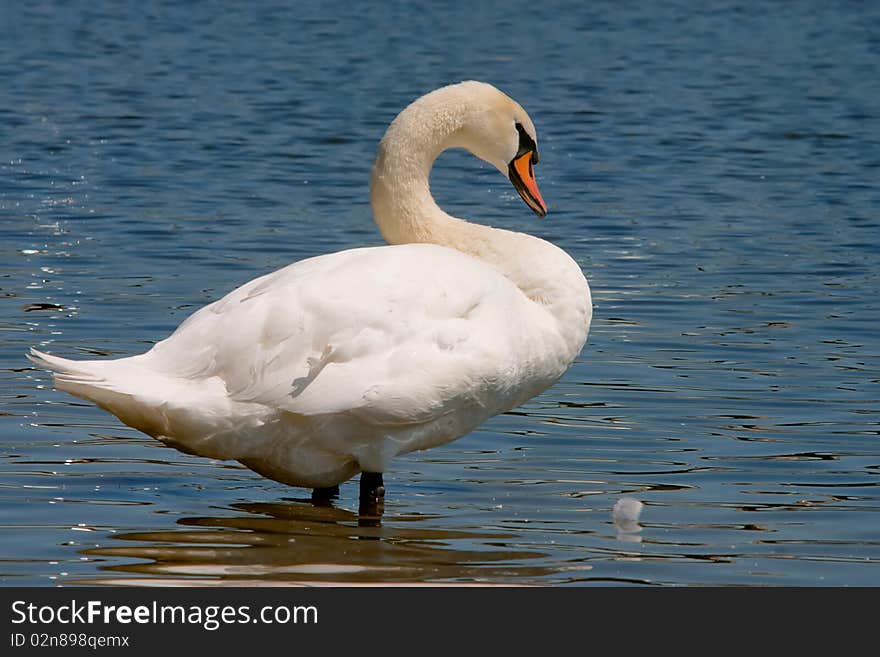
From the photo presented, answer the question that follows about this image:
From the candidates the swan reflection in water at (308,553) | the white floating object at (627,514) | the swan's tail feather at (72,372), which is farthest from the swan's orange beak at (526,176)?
the swan's tail feather at (72,372)

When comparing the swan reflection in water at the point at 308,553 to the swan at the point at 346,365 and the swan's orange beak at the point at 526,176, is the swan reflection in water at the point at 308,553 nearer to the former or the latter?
the swan at the point at 346,365

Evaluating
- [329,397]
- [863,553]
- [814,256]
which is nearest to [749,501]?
[863,553]

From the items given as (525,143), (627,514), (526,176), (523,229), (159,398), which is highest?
(523,229)

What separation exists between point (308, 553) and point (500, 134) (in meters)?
2.03

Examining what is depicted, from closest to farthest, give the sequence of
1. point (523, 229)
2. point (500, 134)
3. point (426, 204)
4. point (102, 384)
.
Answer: point (102, 384) < point (426, 204) < point (500, 134) < point (523, 229)

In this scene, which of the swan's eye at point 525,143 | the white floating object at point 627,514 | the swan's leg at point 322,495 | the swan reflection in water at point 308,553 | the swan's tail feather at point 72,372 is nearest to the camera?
the swan reflection in water at point 308,553

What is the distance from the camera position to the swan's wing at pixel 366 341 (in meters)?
5.88

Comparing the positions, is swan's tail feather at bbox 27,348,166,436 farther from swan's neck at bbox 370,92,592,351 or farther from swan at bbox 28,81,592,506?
swan's neck at bbox 370,92,592,351

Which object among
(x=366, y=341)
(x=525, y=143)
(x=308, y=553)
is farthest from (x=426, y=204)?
(x=308, y=553)

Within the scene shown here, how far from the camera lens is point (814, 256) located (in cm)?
1160

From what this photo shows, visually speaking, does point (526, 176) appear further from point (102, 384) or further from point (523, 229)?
point (523, 229)

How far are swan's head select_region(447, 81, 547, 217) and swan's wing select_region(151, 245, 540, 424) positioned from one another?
985 millimetres

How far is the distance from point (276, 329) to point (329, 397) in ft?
1.09

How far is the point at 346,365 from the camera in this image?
19.4 feet
